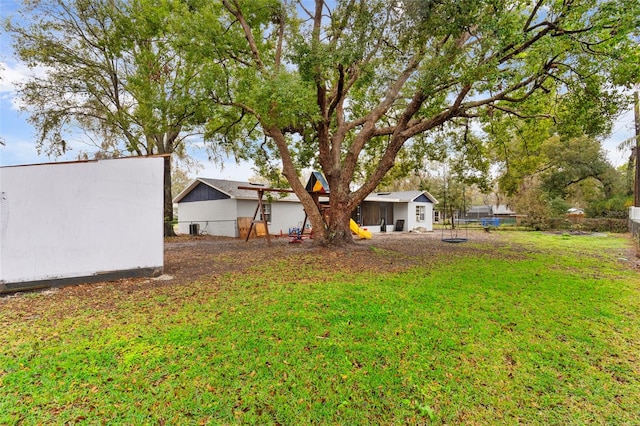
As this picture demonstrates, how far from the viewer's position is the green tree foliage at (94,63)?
12820mm

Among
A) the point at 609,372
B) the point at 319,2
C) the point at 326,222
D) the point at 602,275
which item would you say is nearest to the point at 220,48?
the point at 319,2

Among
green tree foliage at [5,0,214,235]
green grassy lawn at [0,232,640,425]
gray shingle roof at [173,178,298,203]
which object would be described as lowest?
green grassy lawn at [0,232,640,425]

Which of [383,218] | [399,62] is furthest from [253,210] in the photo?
[399,62]

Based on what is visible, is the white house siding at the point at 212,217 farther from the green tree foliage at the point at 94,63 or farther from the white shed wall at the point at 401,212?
the white shed wall at the point at 401,212

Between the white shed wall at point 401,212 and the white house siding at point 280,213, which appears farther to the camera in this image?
the white shed wall at point 401,212

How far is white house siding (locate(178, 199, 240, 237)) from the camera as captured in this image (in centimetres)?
1709

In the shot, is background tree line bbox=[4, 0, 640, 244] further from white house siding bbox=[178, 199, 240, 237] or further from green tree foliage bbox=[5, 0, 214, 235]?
white house siding bbox=[178, 199, 240, 237]

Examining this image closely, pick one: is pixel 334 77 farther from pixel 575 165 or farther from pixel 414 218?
pixel 575 165

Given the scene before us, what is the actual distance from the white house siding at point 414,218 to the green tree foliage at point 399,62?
11.0m

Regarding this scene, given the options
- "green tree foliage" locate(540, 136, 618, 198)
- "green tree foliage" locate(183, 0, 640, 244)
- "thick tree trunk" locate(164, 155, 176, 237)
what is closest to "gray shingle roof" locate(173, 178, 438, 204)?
"thick tree trunk" locate(164, 155, 176, 237)

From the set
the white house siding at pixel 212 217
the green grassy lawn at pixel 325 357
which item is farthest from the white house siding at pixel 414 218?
the green grassy lawn at pixel 325 357

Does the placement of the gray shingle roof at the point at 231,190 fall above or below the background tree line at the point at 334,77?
below

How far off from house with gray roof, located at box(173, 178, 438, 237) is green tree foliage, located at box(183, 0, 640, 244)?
16.7 ft

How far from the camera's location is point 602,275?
681 centimetres
